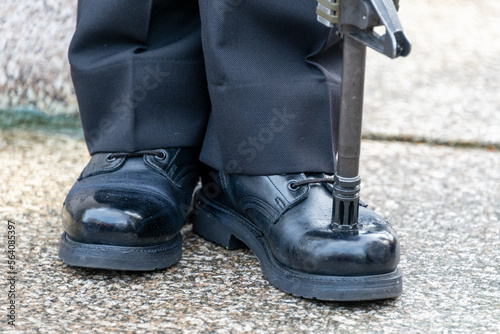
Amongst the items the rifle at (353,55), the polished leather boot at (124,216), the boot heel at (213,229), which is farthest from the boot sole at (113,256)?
the rifle at (353,55)

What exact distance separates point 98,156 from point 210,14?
13.4 inches

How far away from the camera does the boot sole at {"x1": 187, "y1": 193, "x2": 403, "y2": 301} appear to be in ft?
3.21

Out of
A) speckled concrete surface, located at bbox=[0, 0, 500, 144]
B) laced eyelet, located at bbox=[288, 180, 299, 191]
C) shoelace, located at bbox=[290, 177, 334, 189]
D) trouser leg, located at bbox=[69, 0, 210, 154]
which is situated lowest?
speckled concrete surface, located at bbox=[0, 0, 500, 144]

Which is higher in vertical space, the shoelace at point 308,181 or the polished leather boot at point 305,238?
the shoelace at point 308,181

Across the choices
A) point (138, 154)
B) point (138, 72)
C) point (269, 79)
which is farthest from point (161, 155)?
point (269, 79)

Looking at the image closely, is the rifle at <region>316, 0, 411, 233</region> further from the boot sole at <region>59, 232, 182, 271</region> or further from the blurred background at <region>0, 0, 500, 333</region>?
the boot sole at <region>59, 232, 182, 271</region>

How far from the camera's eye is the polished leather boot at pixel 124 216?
1063mm

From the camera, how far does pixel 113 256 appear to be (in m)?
1.06

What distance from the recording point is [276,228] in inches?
42.2

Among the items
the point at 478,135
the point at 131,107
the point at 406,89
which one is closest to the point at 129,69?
the point at 131,107

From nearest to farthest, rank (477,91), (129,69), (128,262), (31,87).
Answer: (128,262) → (129,69) → (31,87) → (477,91)

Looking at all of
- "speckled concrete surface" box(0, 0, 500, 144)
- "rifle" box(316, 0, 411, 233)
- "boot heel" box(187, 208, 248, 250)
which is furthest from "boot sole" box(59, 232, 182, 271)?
"speckled concrete surface" box(0, 0, 500, 144)

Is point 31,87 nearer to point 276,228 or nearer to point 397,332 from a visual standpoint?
point 276,228

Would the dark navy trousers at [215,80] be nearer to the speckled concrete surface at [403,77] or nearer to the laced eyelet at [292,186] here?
the laced eyelet at [292,186]
